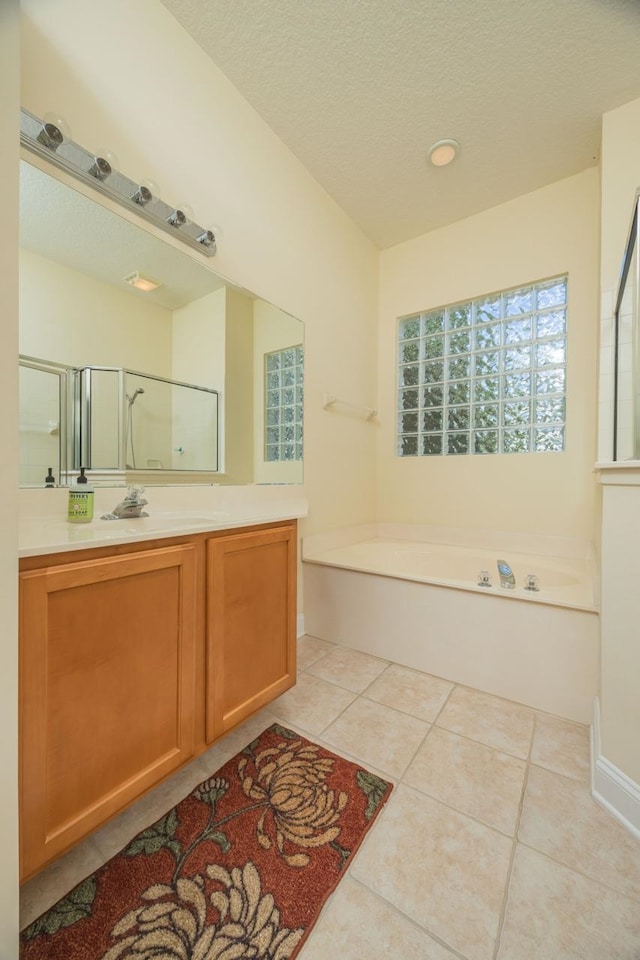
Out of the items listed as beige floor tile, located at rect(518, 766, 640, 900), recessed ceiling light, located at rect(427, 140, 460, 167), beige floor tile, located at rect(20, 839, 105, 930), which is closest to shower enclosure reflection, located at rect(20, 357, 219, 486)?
beige floor tile, located at rect(20, 839, 105, 930)

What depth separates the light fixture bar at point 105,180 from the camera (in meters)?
1.03

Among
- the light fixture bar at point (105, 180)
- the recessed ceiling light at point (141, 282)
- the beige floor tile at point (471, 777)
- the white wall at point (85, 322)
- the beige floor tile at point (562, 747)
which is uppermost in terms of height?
the light fixture bar at point (105, 180)

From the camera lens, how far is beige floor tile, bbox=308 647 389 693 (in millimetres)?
1643

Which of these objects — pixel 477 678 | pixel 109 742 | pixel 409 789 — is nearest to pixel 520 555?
pixel 477 678

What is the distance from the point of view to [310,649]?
196cm

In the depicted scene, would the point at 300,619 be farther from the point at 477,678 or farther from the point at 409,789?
the point at 409,789

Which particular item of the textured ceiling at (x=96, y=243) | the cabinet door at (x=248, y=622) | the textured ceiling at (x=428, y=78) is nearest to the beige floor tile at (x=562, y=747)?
the cabinet door at (x=248, y=622)

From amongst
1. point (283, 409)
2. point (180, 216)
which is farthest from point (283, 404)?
point (180, 216)

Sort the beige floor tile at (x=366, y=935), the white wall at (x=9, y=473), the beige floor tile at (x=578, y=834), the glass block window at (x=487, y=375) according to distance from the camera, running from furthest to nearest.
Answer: the glass block window at (x=487, y=375) < the beige floor tile at (x=578, y=834) < the beige floor tile at (x=366, y=935) < the white wall at (x=9, y=473)

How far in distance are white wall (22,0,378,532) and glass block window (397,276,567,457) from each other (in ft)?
1.20

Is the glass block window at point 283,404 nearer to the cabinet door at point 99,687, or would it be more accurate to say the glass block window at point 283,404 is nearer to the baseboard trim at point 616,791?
the cabinet door at point 99,687

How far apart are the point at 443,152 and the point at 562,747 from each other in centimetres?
284

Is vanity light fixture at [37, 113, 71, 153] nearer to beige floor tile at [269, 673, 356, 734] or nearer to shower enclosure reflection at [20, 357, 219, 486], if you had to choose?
shower enclosure reflection at [20, 357, 219, 486]

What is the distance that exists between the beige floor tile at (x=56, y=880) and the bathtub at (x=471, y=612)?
1.32 m
